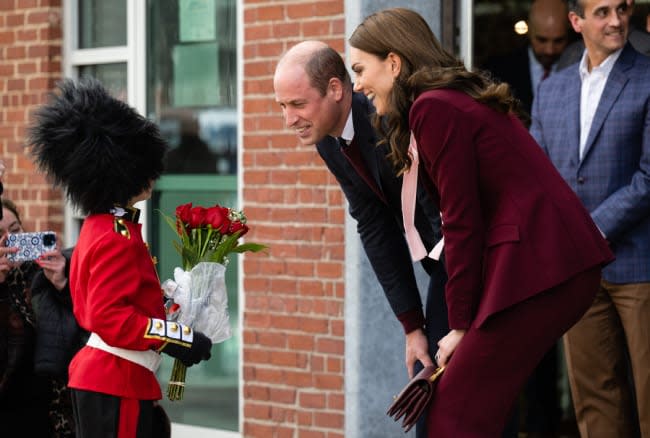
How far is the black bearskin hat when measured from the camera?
4.76 meters

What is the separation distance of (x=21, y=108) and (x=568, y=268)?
514 cm

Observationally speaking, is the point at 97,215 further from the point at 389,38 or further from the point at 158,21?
the point at 158,21

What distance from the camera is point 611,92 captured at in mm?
5629

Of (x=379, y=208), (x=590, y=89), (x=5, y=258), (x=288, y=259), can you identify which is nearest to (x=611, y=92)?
(x=590, y=89)

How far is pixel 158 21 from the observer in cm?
790

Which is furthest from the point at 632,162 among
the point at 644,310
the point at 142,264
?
the point at 142,264

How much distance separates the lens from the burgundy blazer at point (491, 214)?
12.8ft

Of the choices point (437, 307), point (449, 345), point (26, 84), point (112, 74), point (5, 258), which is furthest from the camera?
point (26, 84)

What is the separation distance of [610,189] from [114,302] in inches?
87.7

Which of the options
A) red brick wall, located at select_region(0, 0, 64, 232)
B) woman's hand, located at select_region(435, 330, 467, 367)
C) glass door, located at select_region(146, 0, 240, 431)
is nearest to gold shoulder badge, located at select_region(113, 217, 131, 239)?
woman's hand, located at select_region(435, 330, 467, 367)

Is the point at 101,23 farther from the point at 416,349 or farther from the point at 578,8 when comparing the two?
the point at 416,349

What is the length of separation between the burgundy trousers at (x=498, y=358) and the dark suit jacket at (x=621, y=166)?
1.53m

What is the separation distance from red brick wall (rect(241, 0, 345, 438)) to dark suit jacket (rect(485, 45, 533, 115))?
33.7 inches

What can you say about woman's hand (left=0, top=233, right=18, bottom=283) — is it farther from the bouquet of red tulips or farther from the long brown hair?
the long brown hair
